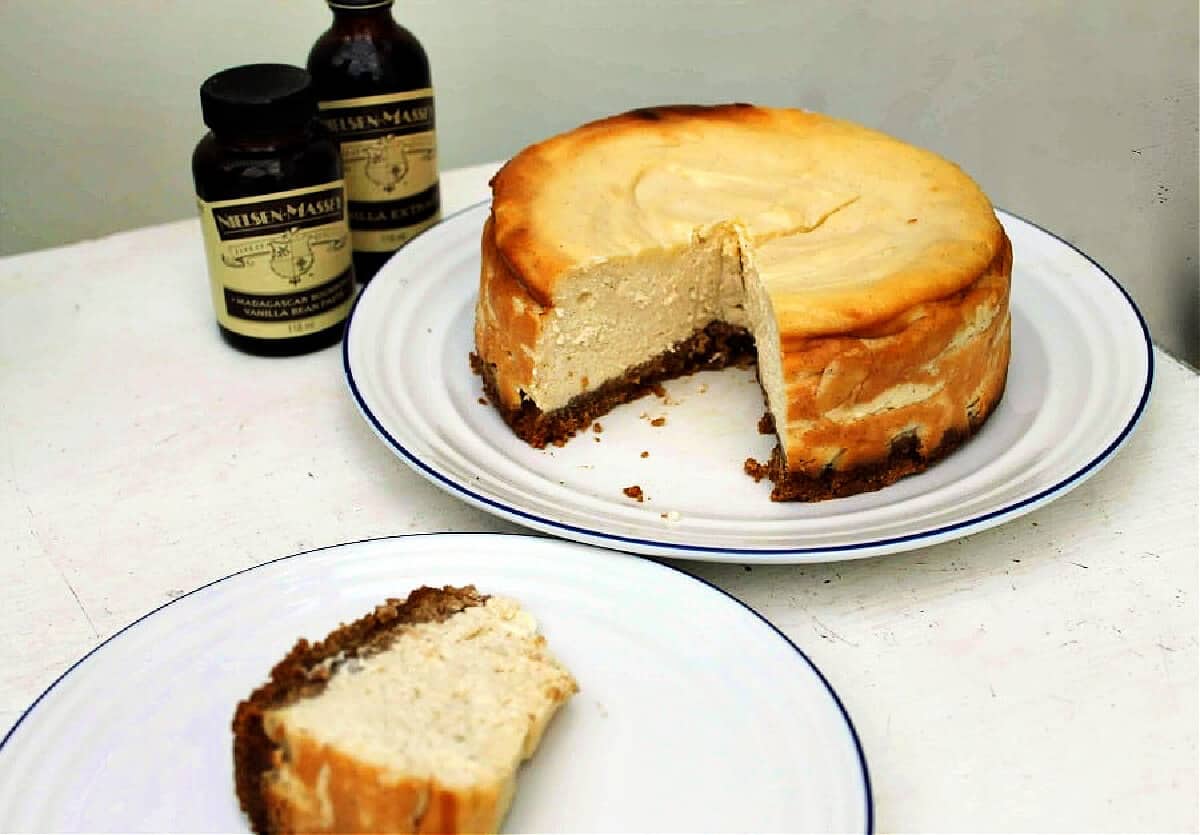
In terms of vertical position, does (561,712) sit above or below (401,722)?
below

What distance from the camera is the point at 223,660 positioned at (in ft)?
5.12

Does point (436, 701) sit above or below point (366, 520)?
above

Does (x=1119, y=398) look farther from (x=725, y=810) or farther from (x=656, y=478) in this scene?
(x=725, y=810)

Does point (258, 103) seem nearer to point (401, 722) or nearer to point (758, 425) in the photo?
point (758, 425)

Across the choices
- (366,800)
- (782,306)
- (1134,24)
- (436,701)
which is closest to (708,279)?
(782,306)

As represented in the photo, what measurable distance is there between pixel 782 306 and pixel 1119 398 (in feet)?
1.98

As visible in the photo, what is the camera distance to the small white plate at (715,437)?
182 cm

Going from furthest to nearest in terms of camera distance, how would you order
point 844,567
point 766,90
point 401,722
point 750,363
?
point 766,90, point 750,363, point 844,567, point 401,722

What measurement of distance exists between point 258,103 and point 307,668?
101cm

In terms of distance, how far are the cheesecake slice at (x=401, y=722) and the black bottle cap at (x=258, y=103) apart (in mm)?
919

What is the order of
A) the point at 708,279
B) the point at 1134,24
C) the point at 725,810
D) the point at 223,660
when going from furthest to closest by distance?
1. the point at 1134,24
2. the point at 708,279
3. the point at 223,660
4. the point at 725,810

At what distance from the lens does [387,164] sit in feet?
8.11

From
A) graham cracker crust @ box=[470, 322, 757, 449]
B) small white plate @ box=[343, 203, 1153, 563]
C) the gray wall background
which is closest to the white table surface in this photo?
small white plate @ box=[343, 203, 1153, 563]

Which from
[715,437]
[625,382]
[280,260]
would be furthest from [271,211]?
[715,437]
